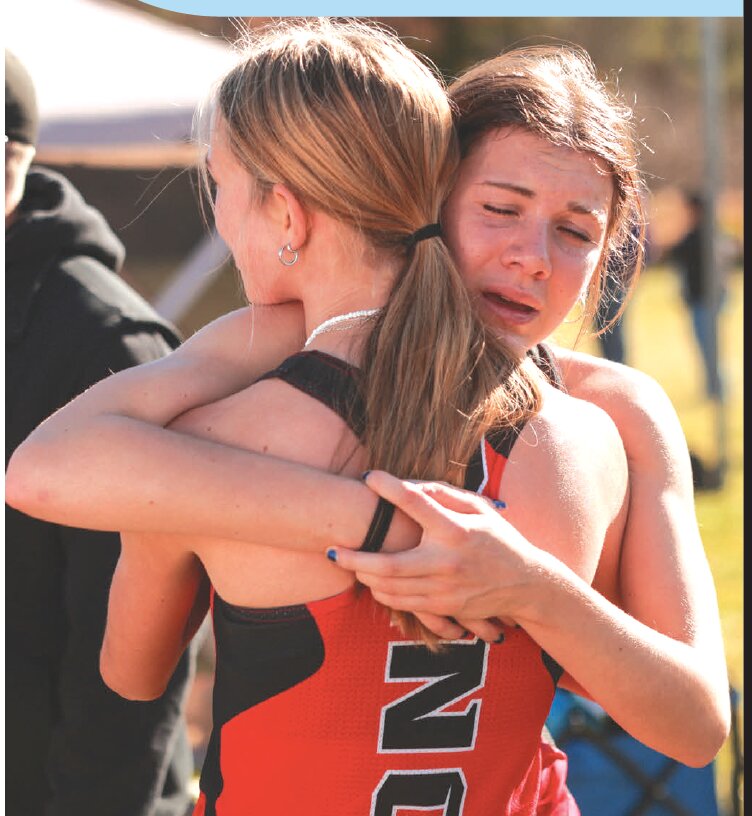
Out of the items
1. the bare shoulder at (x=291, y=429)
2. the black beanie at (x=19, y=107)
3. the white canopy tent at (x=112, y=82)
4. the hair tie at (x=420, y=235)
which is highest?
the white canopy tent at (x=112, y=82)

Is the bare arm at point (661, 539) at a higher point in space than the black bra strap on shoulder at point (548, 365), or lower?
lower

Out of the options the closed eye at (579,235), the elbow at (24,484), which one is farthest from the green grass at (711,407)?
the elbow at (24,484)

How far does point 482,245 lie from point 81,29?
4434mm

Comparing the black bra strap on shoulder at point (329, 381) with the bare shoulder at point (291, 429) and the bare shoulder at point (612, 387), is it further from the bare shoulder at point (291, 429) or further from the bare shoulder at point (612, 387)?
the bare shoulder at point (612, 387)

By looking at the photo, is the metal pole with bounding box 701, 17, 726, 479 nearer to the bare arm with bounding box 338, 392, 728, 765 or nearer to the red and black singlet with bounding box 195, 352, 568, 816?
the bare arm with bounding box 338, 392, 728, 765

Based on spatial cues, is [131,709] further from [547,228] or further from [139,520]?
[547,228]

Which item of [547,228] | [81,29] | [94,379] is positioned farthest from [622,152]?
[81,29]

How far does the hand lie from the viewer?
1.23 m

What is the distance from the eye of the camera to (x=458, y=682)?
133cm

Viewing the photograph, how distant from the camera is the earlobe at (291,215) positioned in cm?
135

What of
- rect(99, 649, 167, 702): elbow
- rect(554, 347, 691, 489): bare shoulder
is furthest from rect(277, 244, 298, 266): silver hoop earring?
rect(99, 649, 167, 702): elbow

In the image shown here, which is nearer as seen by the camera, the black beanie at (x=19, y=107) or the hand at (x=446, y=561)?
the hand at (x=446, y=561)

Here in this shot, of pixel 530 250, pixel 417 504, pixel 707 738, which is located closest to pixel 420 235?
pixel 530 250

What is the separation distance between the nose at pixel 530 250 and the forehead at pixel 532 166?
0.05 m
